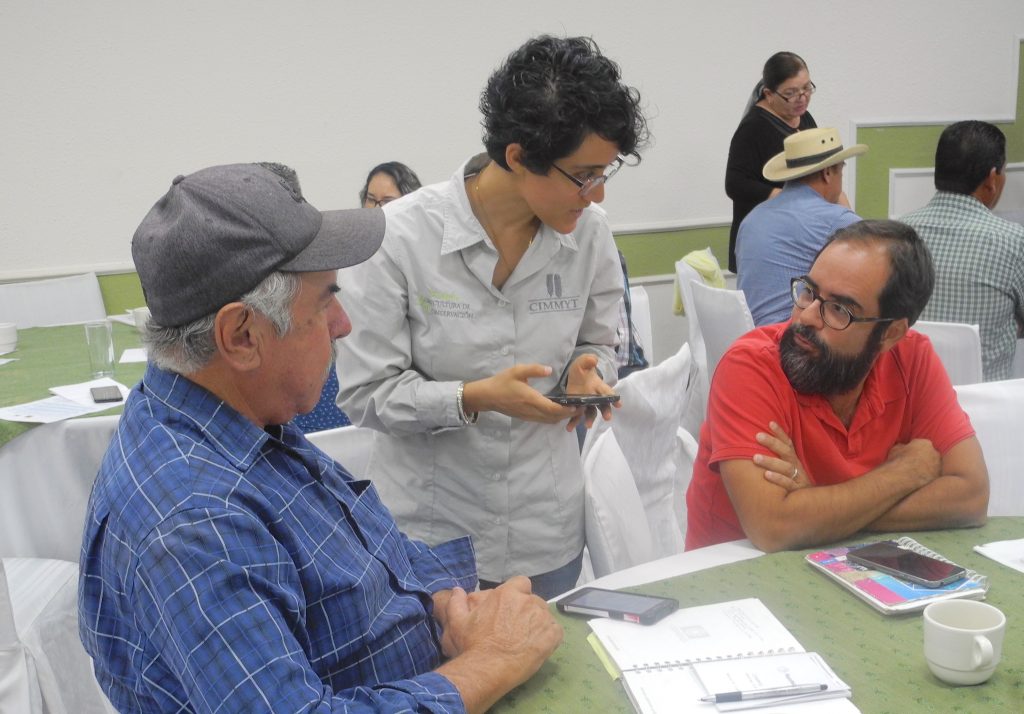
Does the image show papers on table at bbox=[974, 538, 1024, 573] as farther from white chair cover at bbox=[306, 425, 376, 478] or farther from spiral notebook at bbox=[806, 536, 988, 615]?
white chair cover at bbox=[306, 425, 376, 478]

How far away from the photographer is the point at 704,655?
4.11 ft

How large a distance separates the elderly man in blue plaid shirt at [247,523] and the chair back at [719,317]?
2.31 metres

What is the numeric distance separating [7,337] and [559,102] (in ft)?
8.77

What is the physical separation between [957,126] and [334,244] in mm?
3310

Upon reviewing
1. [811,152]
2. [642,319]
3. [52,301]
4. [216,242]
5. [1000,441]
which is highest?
[216,242]

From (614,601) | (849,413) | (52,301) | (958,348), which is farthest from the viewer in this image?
(52,301)

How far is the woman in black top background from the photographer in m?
4.96

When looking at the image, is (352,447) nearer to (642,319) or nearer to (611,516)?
(611,516)

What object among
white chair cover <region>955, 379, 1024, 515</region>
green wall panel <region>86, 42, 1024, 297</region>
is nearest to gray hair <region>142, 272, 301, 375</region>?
white chair cover <region>955, 379, 1024, 515</region>

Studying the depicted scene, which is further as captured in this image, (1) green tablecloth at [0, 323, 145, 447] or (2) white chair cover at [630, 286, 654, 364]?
(2) white chair cover at [630, 286, 654, 364]

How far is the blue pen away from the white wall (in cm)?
421

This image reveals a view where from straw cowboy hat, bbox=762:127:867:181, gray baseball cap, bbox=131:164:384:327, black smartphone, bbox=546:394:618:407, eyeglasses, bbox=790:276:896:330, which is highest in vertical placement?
gray baseball cap, bbox=131:164:384:327

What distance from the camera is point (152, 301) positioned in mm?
→ 1114

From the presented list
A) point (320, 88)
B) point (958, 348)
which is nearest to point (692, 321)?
point (958, 348)
